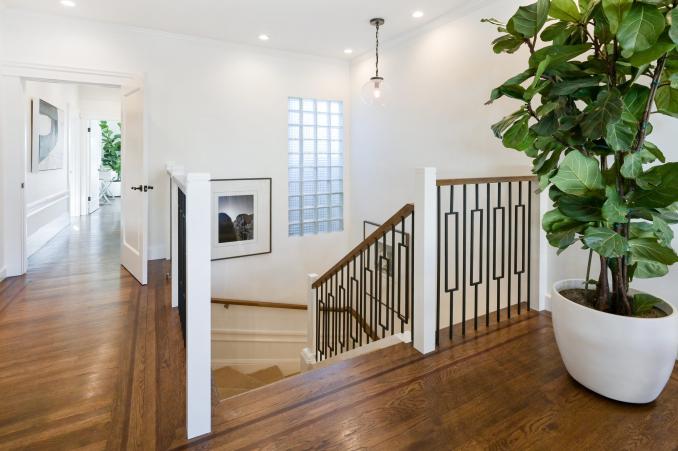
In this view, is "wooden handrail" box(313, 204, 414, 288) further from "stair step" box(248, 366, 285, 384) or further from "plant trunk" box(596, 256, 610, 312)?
"stair step" box(248, 366, 285, 384)

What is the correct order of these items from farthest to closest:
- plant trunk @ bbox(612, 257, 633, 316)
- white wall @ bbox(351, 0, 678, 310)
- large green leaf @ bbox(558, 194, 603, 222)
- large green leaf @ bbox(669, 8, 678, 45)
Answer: white wall @ bbox(351, 0, 678, 310) → plant trunk @ bbox(612, 257, 633, 316) → large green leaf @ bbox(558, 194, 603, 222) → large green leaf @ bbox(669, 8, 678, 45)

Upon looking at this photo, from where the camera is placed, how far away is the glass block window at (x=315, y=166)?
18.0 ft

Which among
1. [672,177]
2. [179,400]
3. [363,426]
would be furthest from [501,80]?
[179,400]

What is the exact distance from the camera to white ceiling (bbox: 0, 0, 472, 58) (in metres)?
3.73

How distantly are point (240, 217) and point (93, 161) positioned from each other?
6082mm

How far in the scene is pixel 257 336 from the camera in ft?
17.4

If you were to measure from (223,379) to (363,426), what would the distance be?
10.3ft

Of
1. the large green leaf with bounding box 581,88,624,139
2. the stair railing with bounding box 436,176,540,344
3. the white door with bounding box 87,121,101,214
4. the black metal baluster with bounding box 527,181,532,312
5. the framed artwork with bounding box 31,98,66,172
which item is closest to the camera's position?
→ the large green leaf with bounding box 581,88,624,139

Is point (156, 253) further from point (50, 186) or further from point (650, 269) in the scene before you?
point (650, 269)

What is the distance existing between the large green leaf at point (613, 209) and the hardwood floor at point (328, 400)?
3.10ft

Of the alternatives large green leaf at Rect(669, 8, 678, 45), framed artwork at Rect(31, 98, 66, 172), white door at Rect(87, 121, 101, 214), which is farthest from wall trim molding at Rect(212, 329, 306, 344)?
white door at Rect(87, 121, 101, 214)

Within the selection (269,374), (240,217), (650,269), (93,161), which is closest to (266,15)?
(240,217)

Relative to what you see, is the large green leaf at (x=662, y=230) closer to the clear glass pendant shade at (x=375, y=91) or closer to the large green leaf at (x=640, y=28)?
the large green leaf at (x=640, y=28)

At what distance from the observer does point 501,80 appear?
137 inches
